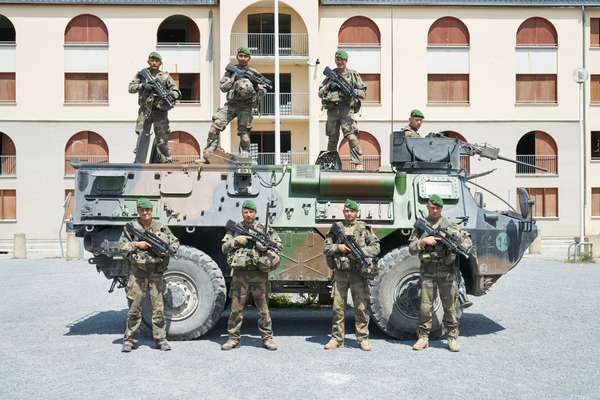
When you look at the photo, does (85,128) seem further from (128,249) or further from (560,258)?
(128,249)

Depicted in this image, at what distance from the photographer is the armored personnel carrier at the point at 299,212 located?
9.48 meters

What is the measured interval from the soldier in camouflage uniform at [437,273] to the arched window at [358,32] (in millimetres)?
24040

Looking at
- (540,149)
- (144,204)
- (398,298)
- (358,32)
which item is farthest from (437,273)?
(540,149)

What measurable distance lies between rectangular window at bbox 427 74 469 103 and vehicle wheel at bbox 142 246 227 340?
24302mm

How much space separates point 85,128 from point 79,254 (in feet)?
30.0

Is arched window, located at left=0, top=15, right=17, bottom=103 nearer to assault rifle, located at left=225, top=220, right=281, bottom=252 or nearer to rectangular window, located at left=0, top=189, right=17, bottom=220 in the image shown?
rectangular window, located at left=0, top=189, right=17, bottom=220

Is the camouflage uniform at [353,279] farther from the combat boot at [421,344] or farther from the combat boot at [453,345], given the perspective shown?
the combat boot at [453,345]

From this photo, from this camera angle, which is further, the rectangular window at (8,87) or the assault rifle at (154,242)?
the rectangular window at (8,87)

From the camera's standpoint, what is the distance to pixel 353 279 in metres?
9.05

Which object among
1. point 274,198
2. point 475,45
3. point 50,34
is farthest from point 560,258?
point 50,34

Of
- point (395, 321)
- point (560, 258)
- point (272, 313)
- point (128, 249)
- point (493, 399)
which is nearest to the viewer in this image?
point (493, 399)

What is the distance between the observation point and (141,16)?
31.6 m

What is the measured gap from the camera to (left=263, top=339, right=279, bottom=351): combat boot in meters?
Result: 8.89

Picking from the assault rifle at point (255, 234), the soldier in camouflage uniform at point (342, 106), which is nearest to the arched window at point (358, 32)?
the soldier in camouflage uniform at point (342, 106)
